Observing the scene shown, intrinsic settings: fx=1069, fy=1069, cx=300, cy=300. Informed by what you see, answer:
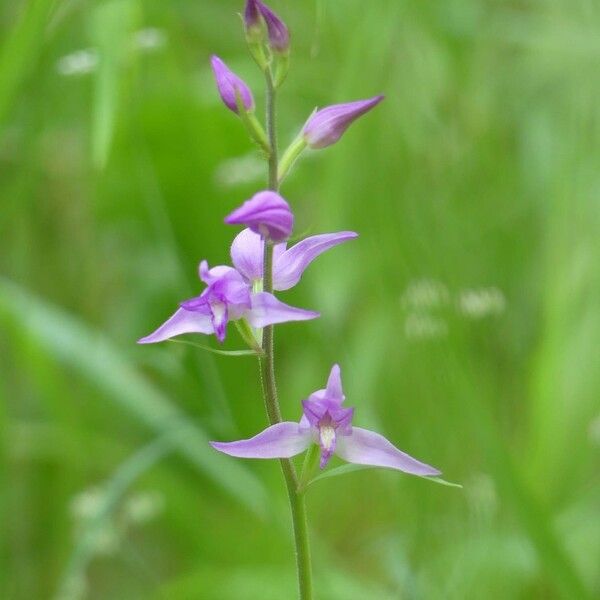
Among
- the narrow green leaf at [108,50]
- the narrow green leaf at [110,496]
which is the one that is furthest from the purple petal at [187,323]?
the narrow green leaf at [110,496]

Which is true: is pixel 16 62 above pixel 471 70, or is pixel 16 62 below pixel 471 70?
above

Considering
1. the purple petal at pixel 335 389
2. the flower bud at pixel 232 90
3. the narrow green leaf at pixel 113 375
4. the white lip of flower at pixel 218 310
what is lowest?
the narrow green leaf at pixel 113 375

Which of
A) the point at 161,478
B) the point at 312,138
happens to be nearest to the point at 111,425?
the point at 161,478

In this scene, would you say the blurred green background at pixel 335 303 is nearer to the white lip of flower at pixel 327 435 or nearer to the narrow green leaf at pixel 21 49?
the narrow green leaf at pixel 21 49

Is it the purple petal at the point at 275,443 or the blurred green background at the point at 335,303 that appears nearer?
the purple petal at the point at 275,443

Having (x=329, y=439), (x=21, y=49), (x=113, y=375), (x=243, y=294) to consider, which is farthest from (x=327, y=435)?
(x=113, y=375)

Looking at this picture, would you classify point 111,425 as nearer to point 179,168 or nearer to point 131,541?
point 131,541
